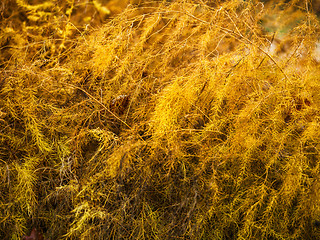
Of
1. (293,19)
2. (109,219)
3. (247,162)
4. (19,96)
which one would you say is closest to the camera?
(109,219)

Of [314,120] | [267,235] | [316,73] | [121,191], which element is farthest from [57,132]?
[316,73]

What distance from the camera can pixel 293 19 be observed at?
2377 millimetres

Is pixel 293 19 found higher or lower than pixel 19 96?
lower

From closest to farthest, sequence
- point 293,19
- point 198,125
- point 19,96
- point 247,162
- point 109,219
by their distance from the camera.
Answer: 1. point 109,219
2. point 247,162
3. point 19,96
4. point 198,125
5. point 293,19

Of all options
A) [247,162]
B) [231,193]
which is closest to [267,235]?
[231,193]

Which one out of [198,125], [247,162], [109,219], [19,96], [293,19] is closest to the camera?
[109,219]

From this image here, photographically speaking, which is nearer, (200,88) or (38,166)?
(38,166)

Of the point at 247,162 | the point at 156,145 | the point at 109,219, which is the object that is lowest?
the point at 247,162

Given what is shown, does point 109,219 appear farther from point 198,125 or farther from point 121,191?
point 198,125

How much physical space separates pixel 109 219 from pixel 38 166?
1.60 feet

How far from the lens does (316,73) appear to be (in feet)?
6.51

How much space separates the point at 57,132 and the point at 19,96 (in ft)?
0.94

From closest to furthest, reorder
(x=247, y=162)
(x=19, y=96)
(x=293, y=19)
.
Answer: (x=247, y=162)
(x=19, y=96)
(x=293, y=19)

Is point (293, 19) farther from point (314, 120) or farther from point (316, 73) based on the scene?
point (314, 120)
